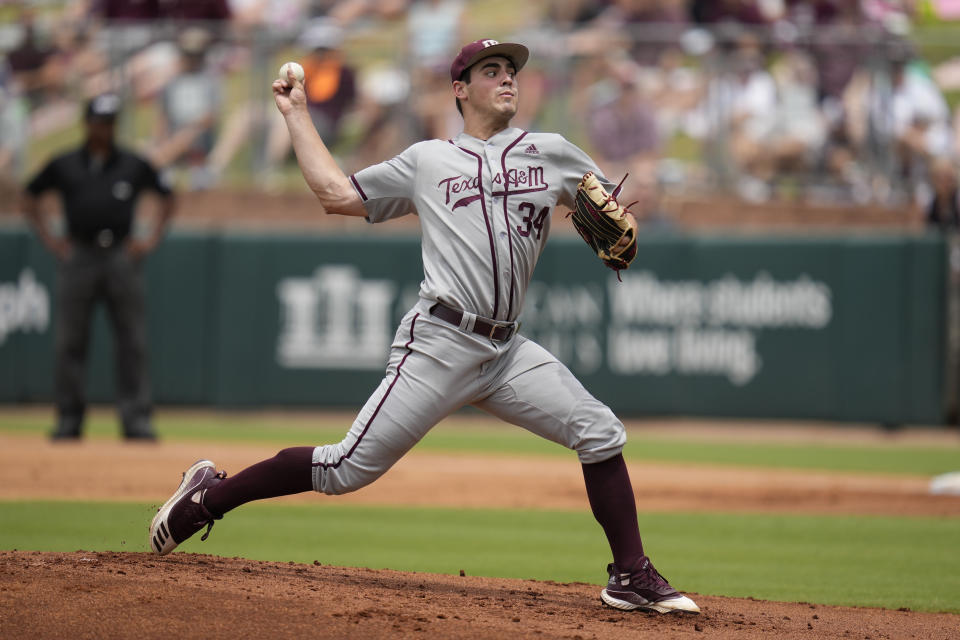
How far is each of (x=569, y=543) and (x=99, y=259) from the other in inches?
198

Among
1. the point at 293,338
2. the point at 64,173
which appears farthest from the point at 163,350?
the point at 64,173

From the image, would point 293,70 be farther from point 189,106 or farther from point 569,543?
point 189,106

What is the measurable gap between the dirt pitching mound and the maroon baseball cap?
1877mm

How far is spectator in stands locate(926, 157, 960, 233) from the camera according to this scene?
12883 millimetres

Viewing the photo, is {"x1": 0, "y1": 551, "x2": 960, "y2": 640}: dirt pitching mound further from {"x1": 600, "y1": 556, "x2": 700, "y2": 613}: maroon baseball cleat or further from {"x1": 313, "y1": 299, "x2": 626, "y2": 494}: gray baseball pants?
{"x1": 313, "y1": 299, "x2": 626, "y2": 494}: gray baseball pants

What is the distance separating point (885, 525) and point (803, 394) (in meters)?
5.39

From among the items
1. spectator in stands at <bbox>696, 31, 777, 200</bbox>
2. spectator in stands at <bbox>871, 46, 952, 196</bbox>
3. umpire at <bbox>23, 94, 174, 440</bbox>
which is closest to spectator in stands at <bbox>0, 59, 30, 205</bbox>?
umpire at <bbox>23, 94, 174, 440</bbox>

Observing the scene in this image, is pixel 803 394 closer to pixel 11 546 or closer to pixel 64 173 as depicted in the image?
pixel 64 173

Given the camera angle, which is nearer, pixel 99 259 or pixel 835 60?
pixel 99 259

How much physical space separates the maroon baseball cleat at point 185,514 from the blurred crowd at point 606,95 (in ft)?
29.0

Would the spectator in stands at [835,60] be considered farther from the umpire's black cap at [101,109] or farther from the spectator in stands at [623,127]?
the umpire's black cap at [101,109]

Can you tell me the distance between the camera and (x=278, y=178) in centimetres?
1401

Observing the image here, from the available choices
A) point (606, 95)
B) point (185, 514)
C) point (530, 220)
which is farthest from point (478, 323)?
point (606, 95)

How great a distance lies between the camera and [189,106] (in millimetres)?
13688
